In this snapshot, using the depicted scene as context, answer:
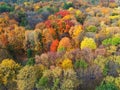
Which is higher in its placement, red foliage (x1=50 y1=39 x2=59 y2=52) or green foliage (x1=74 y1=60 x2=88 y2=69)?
green foliage (x1=74 y1=60 x2=88 y2=69)

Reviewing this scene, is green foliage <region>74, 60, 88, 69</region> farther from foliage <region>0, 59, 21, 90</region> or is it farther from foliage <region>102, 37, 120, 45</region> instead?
foliage <region>102, 37, 120, 45</region>

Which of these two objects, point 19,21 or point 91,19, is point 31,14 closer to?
point 19,21

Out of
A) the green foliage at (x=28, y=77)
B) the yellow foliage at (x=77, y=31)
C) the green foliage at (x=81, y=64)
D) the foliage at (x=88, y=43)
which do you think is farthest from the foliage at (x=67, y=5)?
the green foliage at (x=28, y=77)

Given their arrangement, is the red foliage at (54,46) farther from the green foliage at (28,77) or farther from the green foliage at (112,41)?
the green foliage at (28,77)

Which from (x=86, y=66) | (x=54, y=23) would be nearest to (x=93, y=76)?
(x=86, y=66)

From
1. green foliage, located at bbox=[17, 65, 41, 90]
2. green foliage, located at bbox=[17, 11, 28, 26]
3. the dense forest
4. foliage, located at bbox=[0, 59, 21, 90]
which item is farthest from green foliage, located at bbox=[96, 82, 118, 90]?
green foliage, located at bbox=[17, 11, 28, 26]

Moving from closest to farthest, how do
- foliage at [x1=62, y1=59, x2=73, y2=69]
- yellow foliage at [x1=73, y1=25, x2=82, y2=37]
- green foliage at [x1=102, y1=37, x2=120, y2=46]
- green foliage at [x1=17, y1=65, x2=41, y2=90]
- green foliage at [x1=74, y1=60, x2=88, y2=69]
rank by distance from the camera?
green foliage at [x1=17, y1=65, x2=41, y2=90] < green foliage at [x1=74, y1=60, x2=88, y2=69] < foliage at [x1=62, y1=59, x2=73, y2=69] < green foliage at [x1=102, y1=37, x2=120, y2=46] < yellow foliage at [x1=73, y1=25, x2=82, y2=37]

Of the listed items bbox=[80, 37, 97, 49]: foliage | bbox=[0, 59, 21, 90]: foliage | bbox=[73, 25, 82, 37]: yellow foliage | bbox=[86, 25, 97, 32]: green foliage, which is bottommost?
bbox=[86, 25, 97, 32]: green foliage

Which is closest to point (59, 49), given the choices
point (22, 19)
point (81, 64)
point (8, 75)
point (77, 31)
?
point (77, 31)

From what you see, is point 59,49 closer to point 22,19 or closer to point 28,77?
point 28,77
